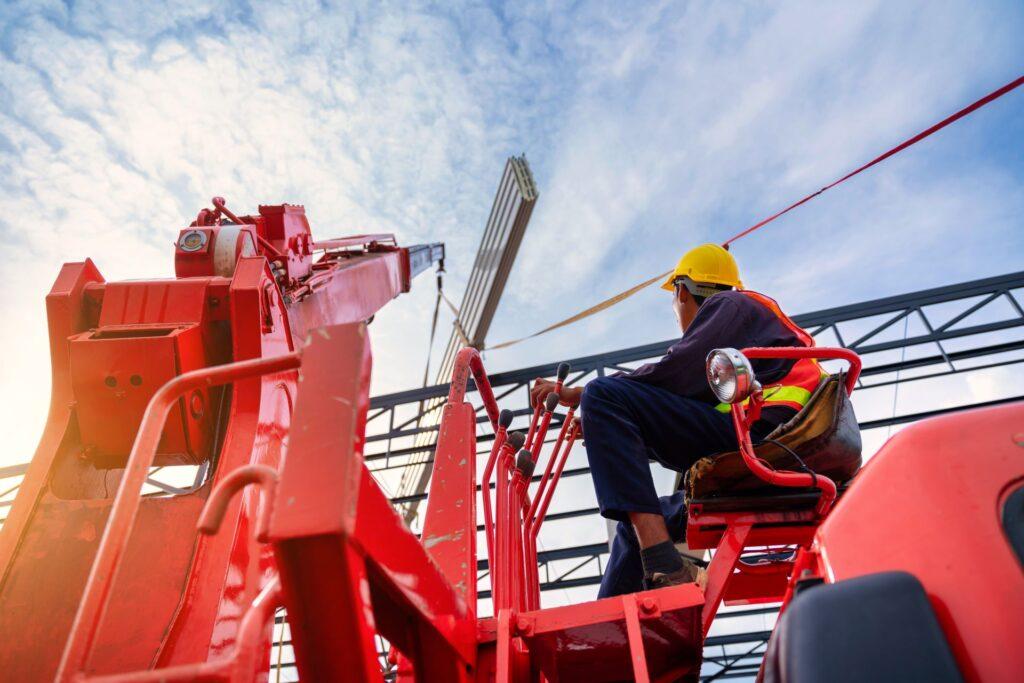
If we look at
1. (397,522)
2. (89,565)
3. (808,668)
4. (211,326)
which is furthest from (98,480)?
(808,668)

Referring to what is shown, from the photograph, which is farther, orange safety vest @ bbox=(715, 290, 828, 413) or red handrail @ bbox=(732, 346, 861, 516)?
orange safety vest @ bbox=(715, 290, 828, 413)

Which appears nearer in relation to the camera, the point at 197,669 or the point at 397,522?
the point at 197,669

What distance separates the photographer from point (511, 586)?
2.08 meters

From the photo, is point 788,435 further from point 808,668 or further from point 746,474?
point 808,668

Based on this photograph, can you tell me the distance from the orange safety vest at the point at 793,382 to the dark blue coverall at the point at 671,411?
0.03 metres

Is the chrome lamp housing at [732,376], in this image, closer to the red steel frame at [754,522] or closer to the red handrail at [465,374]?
the red steel frame at [754,522]

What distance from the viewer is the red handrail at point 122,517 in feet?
2.97

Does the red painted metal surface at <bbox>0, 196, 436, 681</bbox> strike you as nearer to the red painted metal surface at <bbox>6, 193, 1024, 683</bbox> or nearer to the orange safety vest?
the red painted metal surface at <bbox>6, 193, 1024, 683</bbox>

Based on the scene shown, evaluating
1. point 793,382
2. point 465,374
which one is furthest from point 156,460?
point 793,382

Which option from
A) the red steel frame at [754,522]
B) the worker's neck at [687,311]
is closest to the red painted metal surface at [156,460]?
the red steel frame at [754,522]

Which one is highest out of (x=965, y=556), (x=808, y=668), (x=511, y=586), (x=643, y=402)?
(x=643, y=402)

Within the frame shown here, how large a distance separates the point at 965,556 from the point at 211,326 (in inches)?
77.6

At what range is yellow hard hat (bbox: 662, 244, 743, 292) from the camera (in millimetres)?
3080

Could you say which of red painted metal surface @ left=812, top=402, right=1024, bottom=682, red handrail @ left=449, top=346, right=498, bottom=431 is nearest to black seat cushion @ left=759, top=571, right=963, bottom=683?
red painted metal surface @ left=812, top=402, right=1024, bottom=682
